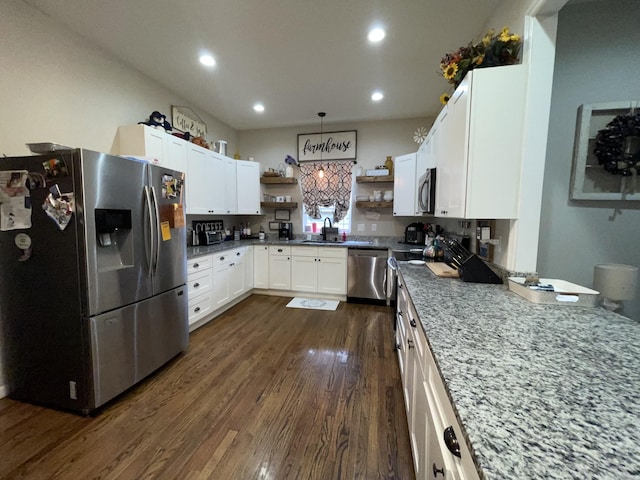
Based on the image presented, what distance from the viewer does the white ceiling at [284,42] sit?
2002 mm

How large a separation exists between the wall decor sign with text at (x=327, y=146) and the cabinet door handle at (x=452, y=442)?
4149mm

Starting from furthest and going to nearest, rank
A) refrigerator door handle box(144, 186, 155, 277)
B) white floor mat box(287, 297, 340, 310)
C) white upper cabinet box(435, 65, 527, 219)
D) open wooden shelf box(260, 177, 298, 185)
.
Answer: open wooden shelf box(260, 177, 298, 185) < white floor mat box(287, 297, 340, 310) < refrigerator door handle box(144, 186, 155, 277) < white upper cabinet box(435, 65, 527, 219)

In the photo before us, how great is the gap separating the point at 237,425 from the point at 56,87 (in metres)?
3.00

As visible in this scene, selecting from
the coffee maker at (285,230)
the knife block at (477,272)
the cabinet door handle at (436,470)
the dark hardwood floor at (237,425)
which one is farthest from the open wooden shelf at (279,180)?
the cabinet door handle at (436,470)

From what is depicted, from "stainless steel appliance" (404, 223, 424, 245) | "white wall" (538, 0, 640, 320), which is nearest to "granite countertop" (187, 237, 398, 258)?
"stainless steel appliance" (404, 223, 424, 245)

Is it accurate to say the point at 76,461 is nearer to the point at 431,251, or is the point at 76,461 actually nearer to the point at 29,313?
the point at 29,313

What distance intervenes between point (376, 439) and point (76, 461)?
1.68 meters

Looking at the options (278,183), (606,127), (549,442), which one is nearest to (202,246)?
(278,183)

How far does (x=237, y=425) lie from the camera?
1674mm

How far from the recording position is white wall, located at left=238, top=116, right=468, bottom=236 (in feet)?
13.9

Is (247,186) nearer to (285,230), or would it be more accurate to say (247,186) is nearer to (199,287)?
(285,230)

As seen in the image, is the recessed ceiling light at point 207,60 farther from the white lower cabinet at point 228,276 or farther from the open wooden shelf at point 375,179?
the open wooden shelf at point 375,179

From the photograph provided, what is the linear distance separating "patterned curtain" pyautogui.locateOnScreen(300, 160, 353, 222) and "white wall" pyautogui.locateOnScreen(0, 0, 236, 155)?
8.19 ft

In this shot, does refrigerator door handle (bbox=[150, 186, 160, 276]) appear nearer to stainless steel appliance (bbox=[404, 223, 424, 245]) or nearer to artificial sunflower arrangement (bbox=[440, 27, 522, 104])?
artificial sunflower arrangement (bbox=[440, 27, 522, 104])
